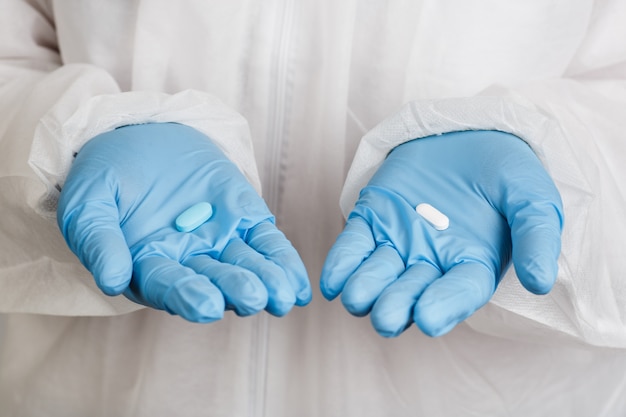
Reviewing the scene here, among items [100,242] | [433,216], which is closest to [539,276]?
[433,216]

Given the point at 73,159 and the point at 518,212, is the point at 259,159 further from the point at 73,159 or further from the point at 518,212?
the point at 518,212

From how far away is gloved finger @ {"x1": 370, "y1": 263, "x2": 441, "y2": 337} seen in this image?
54 centimetres

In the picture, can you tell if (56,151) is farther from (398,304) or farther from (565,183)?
(565,183)

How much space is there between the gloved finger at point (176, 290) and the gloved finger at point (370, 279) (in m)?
0.11

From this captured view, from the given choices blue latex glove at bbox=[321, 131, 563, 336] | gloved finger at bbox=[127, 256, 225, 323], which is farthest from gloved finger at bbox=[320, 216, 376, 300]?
gloved finger at bbox=[127, 256, 225, 323]

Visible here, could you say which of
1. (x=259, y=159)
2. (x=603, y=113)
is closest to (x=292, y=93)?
(x=259, y=159)

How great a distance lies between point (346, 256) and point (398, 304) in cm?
8

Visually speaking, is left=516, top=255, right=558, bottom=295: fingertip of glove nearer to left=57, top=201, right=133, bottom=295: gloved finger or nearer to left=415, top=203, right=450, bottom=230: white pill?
left=415, top=203, right=450, bottom=230: white pill

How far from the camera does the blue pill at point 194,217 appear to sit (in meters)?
0.64

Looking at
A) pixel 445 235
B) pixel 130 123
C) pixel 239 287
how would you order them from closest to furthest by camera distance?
pixel 239 287 < pixel 445 235 < pixel 130 123

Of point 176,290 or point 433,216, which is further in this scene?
point 433,216

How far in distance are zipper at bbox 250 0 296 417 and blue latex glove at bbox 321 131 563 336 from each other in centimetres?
13

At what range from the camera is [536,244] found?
0.56m

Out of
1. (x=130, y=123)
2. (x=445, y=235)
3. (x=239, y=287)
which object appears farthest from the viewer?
(x=130, y=123)
